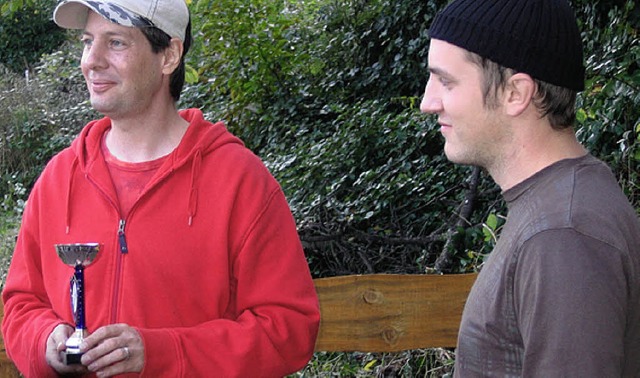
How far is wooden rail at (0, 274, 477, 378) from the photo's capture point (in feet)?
11.1

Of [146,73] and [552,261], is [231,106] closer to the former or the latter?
[146,73]

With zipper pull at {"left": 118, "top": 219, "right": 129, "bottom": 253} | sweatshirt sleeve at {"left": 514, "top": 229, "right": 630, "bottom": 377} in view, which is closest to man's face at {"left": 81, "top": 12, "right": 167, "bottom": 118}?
zipper pull at {"left": 118, "top": 219, "right": 129, "bottom": 253}

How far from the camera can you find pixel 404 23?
870 cm

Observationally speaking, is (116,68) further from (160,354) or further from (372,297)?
(372,297)

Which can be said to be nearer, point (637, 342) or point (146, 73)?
point (637, 342)

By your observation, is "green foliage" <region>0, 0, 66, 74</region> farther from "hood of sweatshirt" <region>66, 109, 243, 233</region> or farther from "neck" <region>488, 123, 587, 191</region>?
"neck" <region>488, 123, 587, 191</region>

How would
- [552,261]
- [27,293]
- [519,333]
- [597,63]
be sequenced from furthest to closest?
[597,63] < [27,293] < [519,333] < [552,261]

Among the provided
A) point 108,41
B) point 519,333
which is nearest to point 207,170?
point 108,41

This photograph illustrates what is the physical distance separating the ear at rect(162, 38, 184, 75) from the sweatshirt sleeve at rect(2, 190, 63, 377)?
1.80 feet

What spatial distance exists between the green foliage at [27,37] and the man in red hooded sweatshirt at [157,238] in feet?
47.0

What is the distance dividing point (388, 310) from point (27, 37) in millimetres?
14411

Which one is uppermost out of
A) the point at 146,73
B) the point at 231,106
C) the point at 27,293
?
the point at 146,73

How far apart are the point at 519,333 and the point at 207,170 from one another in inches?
43.3

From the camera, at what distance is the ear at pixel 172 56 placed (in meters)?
2.54
